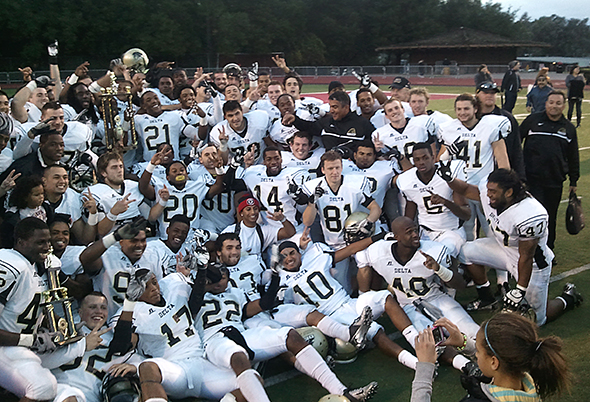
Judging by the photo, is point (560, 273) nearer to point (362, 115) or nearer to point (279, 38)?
point (362, 115)

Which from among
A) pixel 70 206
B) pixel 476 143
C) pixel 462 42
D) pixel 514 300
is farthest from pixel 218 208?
pixel 462 42

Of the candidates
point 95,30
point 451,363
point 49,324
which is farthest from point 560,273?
point 95,30

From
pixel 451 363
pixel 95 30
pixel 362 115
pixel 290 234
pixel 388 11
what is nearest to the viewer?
pixel 451 363

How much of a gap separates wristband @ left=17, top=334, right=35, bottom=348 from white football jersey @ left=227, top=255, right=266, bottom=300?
5.88ft

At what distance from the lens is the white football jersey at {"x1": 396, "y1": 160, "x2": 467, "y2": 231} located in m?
6.11

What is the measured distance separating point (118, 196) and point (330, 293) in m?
2.42

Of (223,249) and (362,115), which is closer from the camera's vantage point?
(223,249)

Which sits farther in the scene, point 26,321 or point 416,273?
point 416,273

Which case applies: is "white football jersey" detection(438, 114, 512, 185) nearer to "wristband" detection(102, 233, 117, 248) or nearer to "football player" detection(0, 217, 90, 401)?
"wristband" detection(102, 233, 117, 248)

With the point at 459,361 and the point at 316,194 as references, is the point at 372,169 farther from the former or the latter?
the point at 459,361

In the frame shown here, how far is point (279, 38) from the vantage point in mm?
49562

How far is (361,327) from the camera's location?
4684mm

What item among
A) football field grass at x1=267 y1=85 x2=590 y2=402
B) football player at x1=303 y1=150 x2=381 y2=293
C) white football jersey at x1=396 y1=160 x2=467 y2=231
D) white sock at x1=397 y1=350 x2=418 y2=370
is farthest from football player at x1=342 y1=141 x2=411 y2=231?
white sock at x1=397 y1=350 x2=418 y2=370

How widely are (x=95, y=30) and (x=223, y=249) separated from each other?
38070 millimetres
